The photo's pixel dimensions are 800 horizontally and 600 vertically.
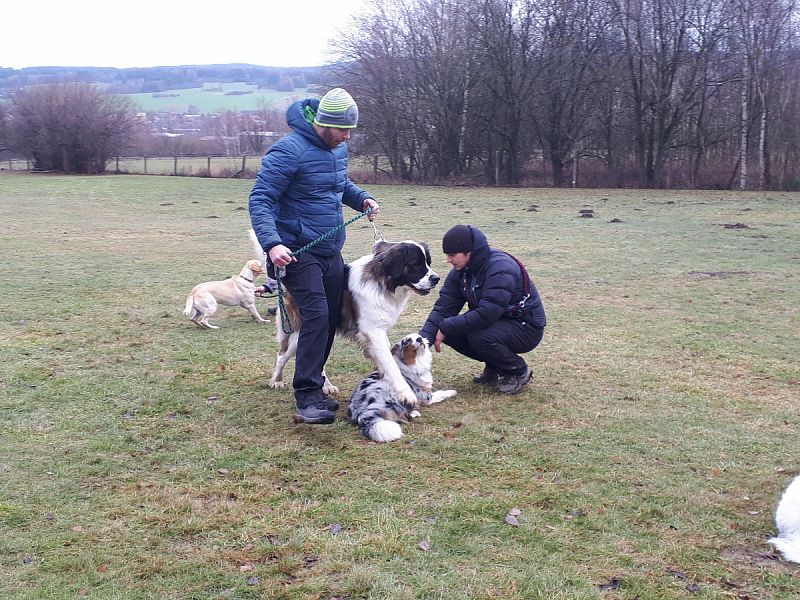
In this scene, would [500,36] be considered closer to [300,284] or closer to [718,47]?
[718,47]

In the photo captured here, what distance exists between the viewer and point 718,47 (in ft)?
97.7

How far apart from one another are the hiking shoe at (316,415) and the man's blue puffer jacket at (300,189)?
3.52 feet

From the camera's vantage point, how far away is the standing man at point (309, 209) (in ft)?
16.1

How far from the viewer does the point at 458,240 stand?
5637 millimetres

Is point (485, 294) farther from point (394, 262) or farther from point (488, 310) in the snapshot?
point (394, 262)

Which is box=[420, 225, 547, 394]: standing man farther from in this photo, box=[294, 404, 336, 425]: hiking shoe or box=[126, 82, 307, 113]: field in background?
box=[126, 82, 307, 113]: field in background

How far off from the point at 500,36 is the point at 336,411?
30.1 meters

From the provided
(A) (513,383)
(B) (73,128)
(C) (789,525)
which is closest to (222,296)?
(A) (513,383)

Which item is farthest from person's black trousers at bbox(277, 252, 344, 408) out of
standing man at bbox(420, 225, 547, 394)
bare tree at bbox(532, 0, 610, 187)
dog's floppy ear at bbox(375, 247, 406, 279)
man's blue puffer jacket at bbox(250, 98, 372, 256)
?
bare tree at bbox(532, 0, 610, 187)

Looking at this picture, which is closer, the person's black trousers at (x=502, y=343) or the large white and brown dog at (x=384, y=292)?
the large white and brown dog at (x=384, y=292)

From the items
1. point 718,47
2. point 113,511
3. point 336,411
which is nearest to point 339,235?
point 336,411

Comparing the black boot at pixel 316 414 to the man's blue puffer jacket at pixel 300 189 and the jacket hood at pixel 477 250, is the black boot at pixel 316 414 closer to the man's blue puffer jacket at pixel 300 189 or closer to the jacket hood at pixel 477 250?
the man's blue puffer jacket at pixel 300 189

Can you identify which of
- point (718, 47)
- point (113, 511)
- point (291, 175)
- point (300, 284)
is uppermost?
point (718, 47)

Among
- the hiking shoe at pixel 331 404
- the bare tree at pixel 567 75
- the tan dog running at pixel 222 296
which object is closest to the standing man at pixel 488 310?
the hiking shoe at pixel 331 404
